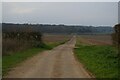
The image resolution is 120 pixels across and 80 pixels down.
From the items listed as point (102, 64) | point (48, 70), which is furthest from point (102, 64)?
point (48, 70)

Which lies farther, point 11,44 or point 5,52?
point 11,44

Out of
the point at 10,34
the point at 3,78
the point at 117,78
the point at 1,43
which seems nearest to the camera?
the point at 117,78

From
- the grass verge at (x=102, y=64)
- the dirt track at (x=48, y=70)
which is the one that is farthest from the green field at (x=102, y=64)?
the dirt track at (x=48, y=70)

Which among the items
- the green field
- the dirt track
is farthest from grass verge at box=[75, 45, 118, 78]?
the dirt track

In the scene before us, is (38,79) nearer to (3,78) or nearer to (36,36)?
(3,78)

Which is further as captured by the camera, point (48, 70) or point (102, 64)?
point (102, 64)

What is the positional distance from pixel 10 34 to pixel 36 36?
31.3 ft

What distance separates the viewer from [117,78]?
1534cm

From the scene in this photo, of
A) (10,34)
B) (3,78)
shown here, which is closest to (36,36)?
(10,34)

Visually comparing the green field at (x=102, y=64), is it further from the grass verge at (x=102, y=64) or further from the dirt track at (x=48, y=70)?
the dirt track at (x=48, y=70)

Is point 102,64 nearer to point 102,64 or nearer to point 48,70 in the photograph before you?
point 102,64

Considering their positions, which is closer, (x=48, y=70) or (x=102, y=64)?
(x=48, y=70)

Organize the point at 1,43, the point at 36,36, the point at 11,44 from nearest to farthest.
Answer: the point at 1,43, the point at 11,44, the point at 36,36

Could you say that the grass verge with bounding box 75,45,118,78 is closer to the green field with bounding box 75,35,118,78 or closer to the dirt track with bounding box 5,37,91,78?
the green field with bounding box 75,35,118,78
